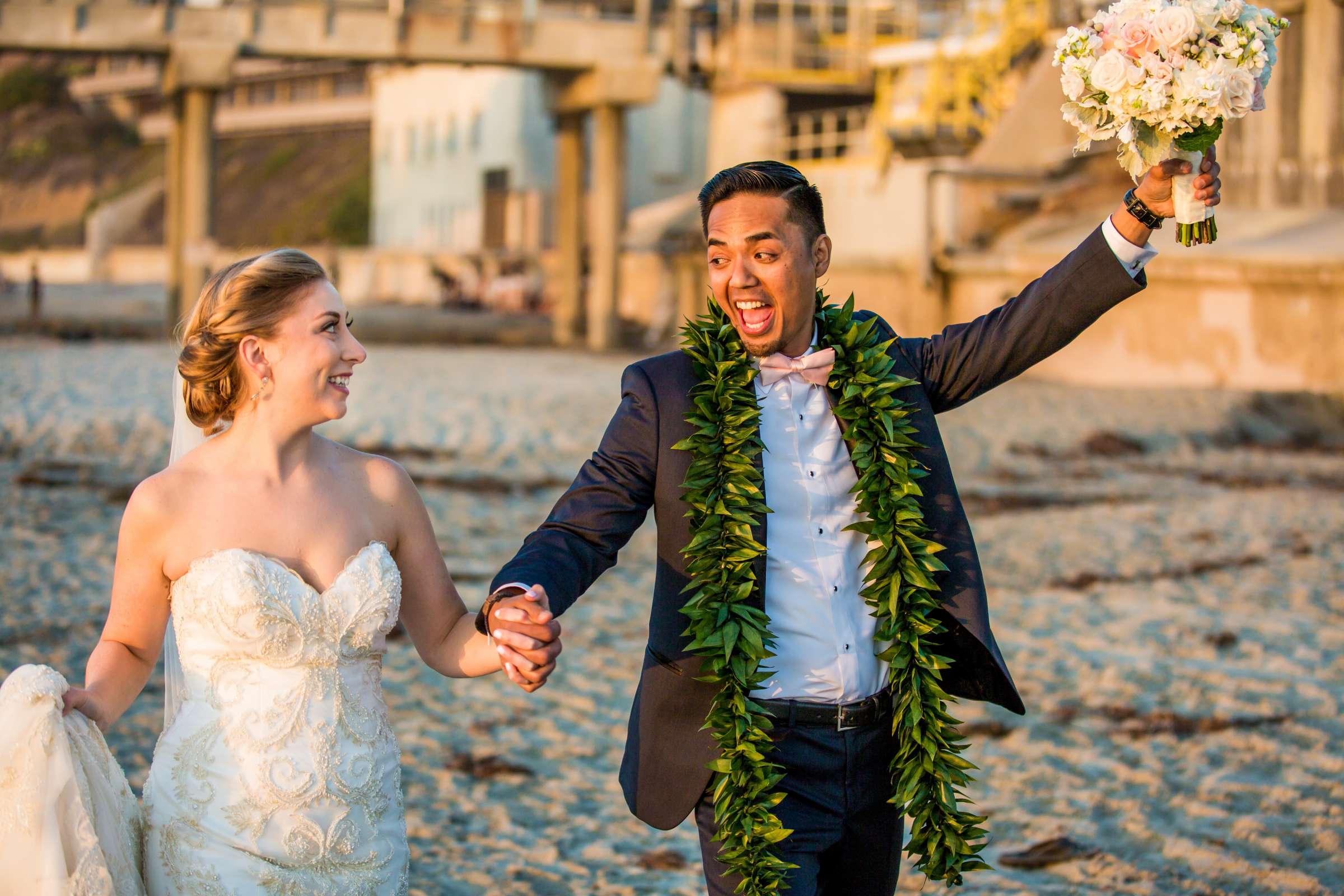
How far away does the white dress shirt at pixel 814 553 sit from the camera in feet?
11.3

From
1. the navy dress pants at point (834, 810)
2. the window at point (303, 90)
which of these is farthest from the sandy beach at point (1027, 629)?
the window at point (303, 90)

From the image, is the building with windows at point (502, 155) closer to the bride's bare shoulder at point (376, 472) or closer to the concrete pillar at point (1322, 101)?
the concrete pillar at point (1322, 101)

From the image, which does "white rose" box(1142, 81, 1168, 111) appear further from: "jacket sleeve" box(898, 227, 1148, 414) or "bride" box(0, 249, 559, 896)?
"bride" box(0, 249, 559, 896)

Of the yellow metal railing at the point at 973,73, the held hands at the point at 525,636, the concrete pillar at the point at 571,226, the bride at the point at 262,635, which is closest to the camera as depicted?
the held hands at the point at 525,636

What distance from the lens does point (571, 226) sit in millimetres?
33906

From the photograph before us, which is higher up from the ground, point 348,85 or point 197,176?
point 348,85

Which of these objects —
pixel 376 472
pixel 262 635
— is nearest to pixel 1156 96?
pixel 376 472

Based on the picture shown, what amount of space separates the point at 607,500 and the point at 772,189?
2.57 ft

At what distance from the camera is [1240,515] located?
13.7 m

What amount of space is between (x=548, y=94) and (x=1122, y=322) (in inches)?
609

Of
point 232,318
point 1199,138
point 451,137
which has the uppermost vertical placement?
point 451,137

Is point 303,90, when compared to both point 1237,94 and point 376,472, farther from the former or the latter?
point 1237,94

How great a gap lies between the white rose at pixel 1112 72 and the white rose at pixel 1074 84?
0.07 metres

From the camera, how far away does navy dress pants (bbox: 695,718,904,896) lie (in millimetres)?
3420
